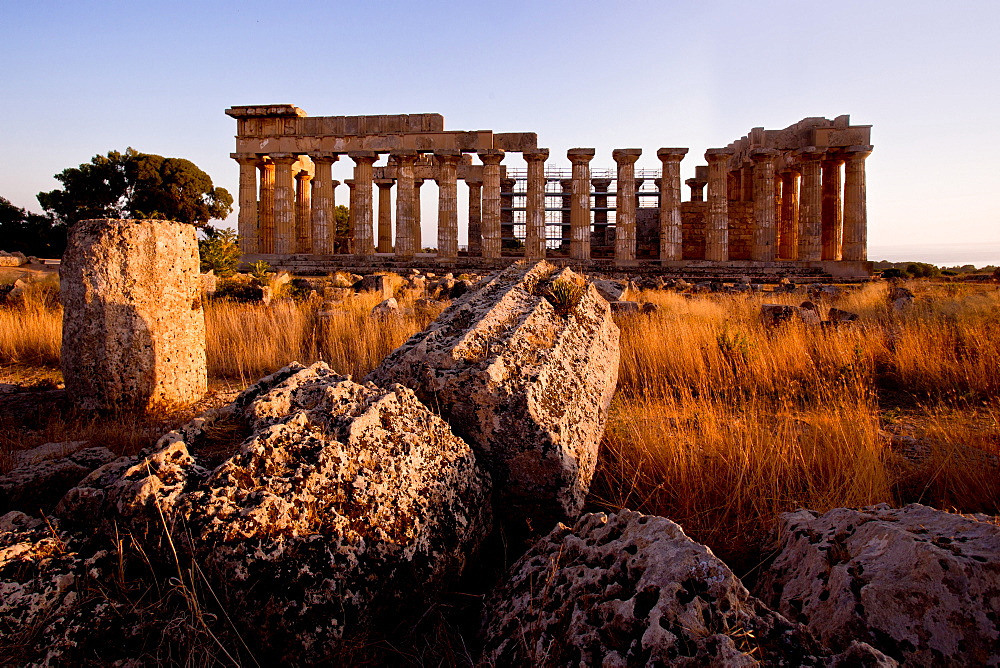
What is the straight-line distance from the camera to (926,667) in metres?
1.50

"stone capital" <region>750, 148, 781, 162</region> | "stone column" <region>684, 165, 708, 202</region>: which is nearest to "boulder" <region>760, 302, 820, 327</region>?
"stone capital" <region>750, 148, 781, 162</region>

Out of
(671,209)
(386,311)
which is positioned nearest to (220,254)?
(386,311)

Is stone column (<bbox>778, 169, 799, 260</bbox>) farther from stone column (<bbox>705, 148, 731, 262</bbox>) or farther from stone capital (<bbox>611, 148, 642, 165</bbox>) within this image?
stone capital (<bbox>611, 148, 642, 165</bbox>)

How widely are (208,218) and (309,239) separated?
771 inches

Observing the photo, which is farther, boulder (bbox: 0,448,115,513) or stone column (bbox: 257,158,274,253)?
stone column (bbox: 257,158,274,253)

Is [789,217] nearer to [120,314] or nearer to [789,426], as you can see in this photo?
[789,426]

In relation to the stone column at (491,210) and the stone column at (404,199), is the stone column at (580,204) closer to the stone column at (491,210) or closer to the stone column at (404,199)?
the stone column at (491,210)

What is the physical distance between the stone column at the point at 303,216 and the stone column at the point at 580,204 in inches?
534

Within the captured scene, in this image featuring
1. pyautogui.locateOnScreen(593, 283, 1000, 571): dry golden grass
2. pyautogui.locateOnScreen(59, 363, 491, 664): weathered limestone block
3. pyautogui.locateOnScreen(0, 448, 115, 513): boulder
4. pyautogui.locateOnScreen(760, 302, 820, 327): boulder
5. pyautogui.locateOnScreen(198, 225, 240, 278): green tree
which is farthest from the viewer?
pyautogui.locateOnScreen(198, 225, 240, 278): green tree

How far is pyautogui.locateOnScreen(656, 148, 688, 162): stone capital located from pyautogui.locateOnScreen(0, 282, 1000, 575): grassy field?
1721cm

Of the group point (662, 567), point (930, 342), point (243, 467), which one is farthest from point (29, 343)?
point (930, 342)

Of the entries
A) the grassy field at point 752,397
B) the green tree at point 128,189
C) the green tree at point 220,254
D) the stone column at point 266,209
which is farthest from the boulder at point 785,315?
the green tree at point 128,189

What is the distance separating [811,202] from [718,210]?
4135 mm

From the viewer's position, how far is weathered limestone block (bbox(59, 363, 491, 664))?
175 cm
